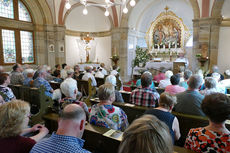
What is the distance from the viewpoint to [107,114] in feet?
6.71

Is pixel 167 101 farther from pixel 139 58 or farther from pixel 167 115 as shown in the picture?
pixel 139 58

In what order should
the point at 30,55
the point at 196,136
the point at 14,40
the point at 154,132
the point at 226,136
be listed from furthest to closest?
the point at 30,55 < the point at 14,40 < the point at 196,136 < the point at 226,136 < the point at 154,132

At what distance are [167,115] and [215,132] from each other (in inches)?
19.1

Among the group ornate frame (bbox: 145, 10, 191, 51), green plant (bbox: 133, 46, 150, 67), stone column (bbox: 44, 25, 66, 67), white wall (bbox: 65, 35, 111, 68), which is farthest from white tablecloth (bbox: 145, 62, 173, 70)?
stone column (bbox: 44, 25, 66, 67)

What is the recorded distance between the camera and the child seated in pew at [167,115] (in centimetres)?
183

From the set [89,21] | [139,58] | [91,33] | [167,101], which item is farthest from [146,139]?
[89,21]

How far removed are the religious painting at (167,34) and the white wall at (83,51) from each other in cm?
399

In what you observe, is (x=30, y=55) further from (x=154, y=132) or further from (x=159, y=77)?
(x=154, y=132)

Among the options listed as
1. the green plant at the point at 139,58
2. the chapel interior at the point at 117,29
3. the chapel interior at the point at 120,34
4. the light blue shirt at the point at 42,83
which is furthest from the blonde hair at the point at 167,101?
the green plant at the point at 139,58

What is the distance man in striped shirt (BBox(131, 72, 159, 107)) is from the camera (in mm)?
2959

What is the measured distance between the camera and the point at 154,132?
74 centimetres

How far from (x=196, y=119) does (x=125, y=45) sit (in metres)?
9.55

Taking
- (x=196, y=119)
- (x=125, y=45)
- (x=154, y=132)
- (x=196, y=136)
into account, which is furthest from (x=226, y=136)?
(x=125, y=45)

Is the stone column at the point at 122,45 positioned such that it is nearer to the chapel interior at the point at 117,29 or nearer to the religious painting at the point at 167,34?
the chapel interior at the point at 117,29
